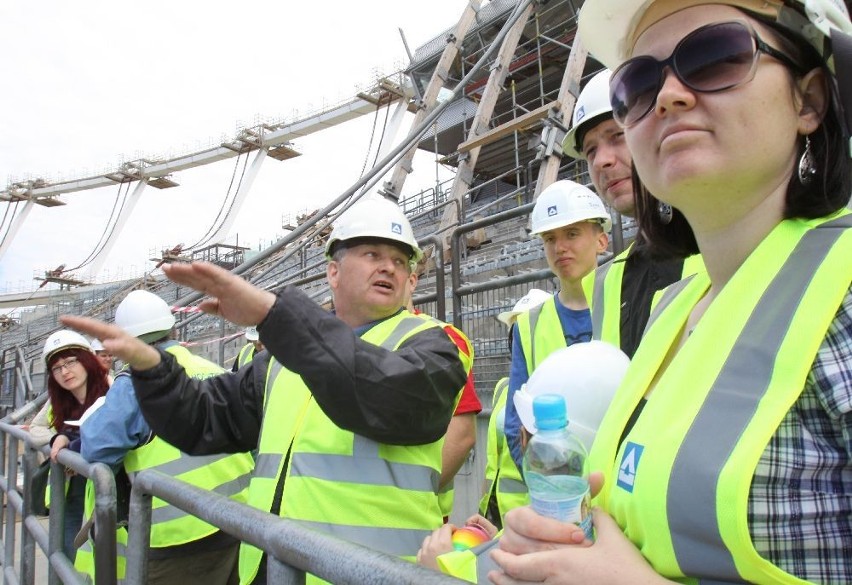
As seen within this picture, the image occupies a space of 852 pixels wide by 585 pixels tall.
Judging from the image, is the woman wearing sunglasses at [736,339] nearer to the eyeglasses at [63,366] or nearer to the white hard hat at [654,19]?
the white hard hat at [654,19]

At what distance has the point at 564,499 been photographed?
2.79 ft

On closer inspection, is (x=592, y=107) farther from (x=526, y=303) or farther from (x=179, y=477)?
(x=179, y=477)

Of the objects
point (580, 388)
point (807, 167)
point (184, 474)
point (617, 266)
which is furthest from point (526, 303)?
point (807, 167)

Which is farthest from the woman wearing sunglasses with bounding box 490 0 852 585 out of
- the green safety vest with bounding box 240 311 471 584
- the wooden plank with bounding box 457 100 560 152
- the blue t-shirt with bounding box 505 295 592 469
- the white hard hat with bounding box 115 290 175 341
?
the wooden plank with bounding box 457 100 560 152

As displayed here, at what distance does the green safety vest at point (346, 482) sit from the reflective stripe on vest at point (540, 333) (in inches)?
29.7

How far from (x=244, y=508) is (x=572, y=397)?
0.70m

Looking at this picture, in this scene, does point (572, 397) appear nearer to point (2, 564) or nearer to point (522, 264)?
point (2, 564)

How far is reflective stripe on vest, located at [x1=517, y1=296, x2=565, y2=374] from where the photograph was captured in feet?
8.53

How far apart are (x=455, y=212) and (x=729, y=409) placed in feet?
32.7

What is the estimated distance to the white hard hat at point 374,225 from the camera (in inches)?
93.7

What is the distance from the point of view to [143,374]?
2.07m

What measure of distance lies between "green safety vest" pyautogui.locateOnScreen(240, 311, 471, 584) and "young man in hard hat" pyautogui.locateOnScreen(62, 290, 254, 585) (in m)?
1.07

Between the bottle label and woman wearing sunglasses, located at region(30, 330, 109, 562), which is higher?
the bottle label

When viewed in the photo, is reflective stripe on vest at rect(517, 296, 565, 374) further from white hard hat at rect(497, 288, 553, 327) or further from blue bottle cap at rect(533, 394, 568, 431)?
blue bottle cap at rect(533, 394, 568, 431)
